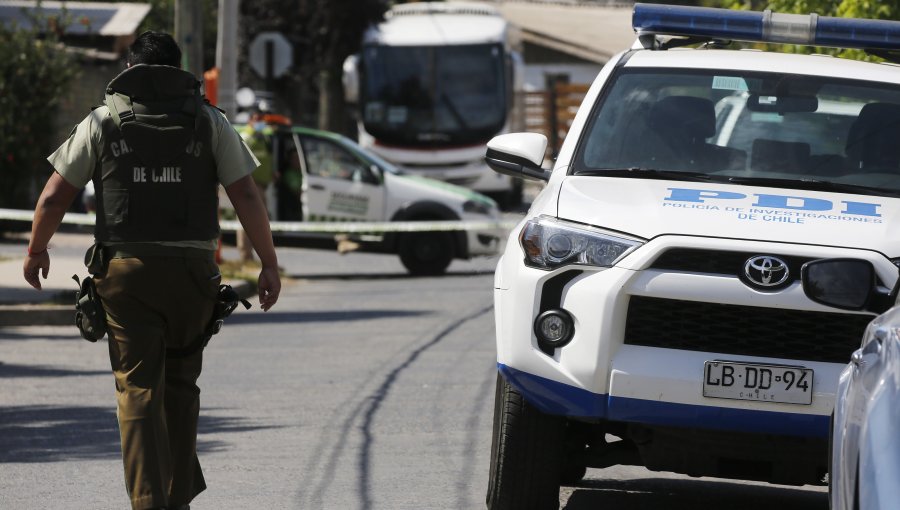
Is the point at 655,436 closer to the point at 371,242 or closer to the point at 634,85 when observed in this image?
the point at 634,85

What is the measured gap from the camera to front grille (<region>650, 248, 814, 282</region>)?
5.73 meters

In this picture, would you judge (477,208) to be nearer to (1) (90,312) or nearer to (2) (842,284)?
(1) (90,312)

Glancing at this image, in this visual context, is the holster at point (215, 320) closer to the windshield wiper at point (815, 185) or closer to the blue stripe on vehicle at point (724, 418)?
the blue stripe on vehicle at point (724, 418)

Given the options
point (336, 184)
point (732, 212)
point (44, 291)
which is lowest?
point (44, 291)

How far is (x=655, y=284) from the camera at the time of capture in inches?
227

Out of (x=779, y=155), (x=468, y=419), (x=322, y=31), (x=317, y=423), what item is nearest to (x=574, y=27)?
(x=322, y=31)

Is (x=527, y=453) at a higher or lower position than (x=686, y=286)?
lower

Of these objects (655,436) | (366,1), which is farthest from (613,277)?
(366,1)

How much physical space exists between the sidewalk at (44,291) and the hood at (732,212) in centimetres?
881

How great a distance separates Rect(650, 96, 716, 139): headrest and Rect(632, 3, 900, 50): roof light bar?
458 mm

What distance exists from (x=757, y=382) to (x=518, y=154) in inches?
63.2

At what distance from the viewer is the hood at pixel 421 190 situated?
2045 centimetres

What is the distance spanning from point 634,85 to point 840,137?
895 mm

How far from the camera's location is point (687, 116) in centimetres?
691
